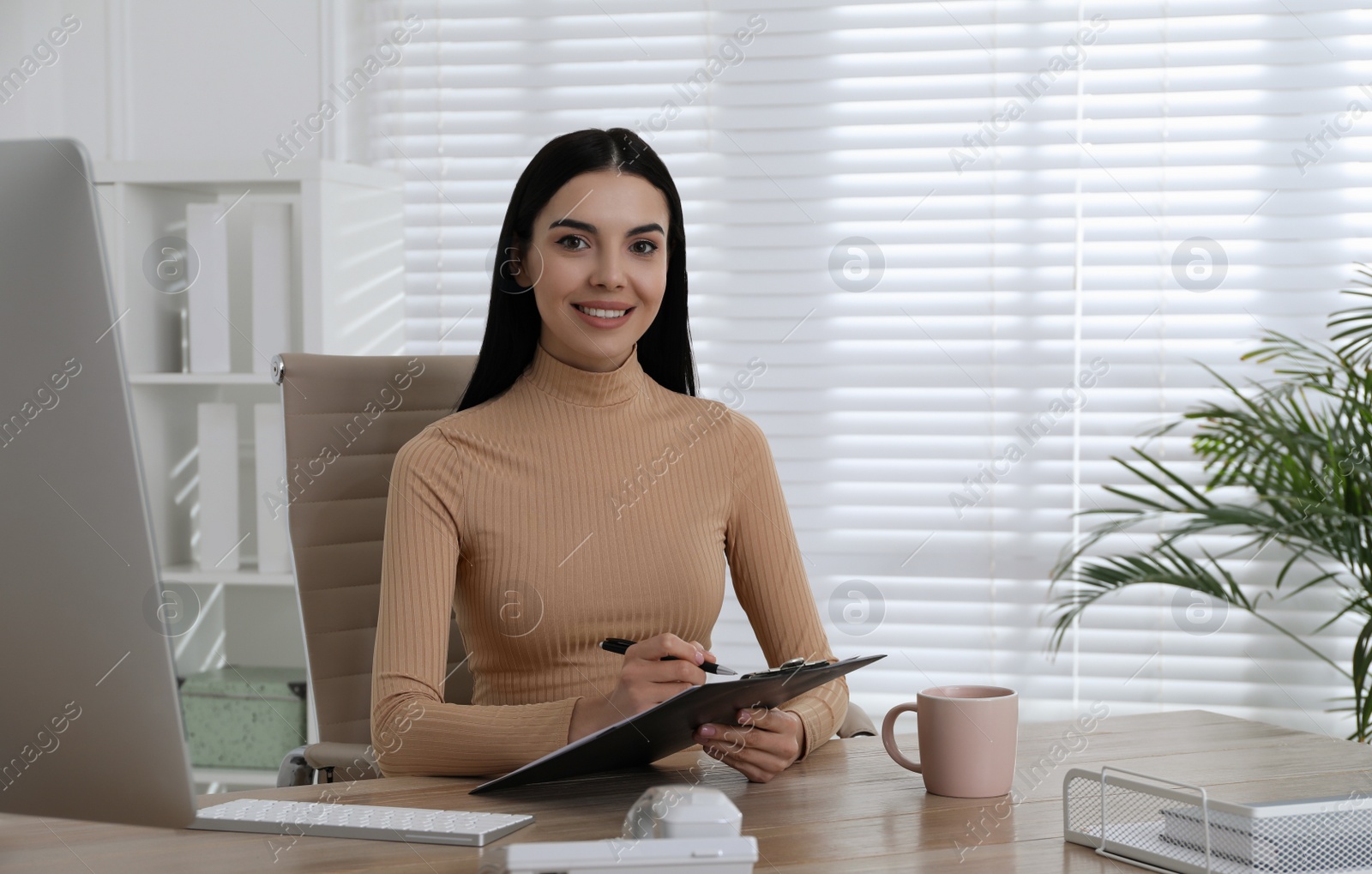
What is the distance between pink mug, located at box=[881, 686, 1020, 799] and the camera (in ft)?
3.44

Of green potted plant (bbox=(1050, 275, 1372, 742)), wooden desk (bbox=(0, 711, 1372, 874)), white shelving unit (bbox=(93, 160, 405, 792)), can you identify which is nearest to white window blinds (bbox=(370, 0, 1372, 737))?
green potted plant (bbox=(1050, 275, 1372, 742))

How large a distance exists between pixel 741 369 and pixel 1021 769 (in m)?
1.66

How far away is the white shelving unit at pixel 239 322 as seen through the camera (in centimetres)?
242

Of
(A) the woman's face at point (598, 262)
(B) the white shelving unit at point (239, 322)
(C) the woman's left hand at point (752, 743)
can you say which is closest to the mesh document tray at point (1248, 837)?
(C) the woman's left hand at point (752, 743)

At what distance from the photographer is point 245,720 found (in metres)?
2.46

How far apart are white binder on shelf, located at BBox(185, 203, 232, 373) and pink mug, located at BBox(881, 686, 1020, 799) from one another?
1.90 m

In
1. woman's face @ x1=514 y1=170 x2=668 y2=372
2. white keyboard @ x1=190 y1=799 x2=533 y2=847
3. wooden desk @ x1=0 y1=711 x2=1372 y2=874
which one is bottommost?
wooden desk @ x1=0 y1=711 x2=1372 y2=874

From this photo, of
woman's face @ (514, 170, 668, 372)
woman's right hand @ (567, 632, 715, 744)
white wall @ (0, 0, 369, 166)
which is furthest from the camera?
white wall @ (0, 0, 369, 166)

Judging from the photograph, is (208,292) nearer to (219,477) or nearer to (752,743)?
(219,477)

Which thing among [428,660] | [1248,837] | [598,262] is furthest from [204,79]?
[1248,837]

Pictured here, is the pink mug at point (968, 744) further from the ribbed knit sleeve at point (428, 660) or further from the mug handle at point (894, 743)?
the ribbed knit sleeve at point (428, 660)

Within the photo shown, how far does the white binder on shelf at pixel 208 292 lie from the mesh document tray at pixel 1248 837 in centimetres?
210

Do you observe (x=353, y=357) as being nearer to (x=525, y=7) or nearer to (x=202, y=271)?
(x=202, y=271)

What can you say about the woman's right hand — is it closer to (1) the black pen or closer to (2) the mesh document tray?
(1) the black pen
